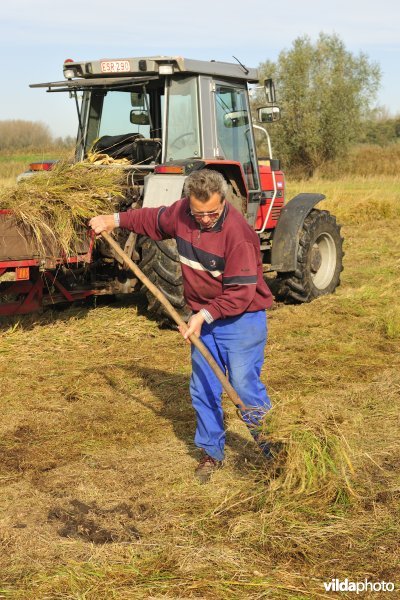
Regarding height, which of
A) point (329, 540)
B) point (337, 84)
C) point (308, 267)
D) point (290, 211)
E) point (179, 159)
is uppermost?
point (337, 84)

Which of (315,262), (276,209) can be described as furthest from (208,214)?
(315,262)

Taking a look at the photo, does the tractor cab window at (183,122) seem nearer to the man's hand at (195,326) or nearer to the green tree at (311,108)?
the man's hand at (195,326)

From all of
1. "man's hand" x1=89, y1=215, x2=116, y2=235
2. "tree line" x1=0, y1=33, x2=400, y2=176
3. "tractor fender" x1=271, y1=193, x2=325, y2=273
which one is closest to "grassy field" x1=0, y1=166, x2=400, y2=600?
A: "man's hand" x1=89, y1=215, x2=116, y2=235

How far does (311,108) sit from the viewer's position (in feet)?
107

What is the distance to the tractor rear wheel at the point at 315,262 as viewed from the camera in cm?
853

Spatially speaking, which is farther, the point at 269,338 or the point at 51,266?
the point at 269,338

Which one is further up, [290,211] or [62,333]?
[290,211]

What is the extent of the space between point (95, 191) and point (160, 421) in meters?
2.20

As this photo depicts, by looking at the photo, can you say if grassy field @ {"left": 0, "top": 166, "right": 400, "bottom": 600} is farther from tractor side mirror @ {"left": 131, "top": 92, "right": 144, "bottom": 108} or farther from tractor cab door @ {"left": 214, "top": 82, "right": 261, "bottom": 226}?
tractor side mirror @ {"left": 131, "top": 92, "right": 144, "bottom": 108}

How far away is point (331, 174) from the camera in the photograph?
32.3 metres

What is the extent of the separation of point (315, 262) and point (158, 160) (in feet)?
8.03

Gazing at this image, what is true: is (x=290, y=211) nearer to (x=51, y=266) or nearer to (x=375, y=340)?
(x=375, y=340)

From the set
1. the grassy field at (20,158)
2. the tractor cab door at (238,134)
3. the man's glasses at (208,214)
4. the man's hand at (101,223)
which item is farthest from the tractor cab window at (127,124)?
the man's glasses at (208,214)

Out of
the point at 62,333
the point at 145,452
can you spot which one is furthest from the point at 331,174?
the point at 145,452
